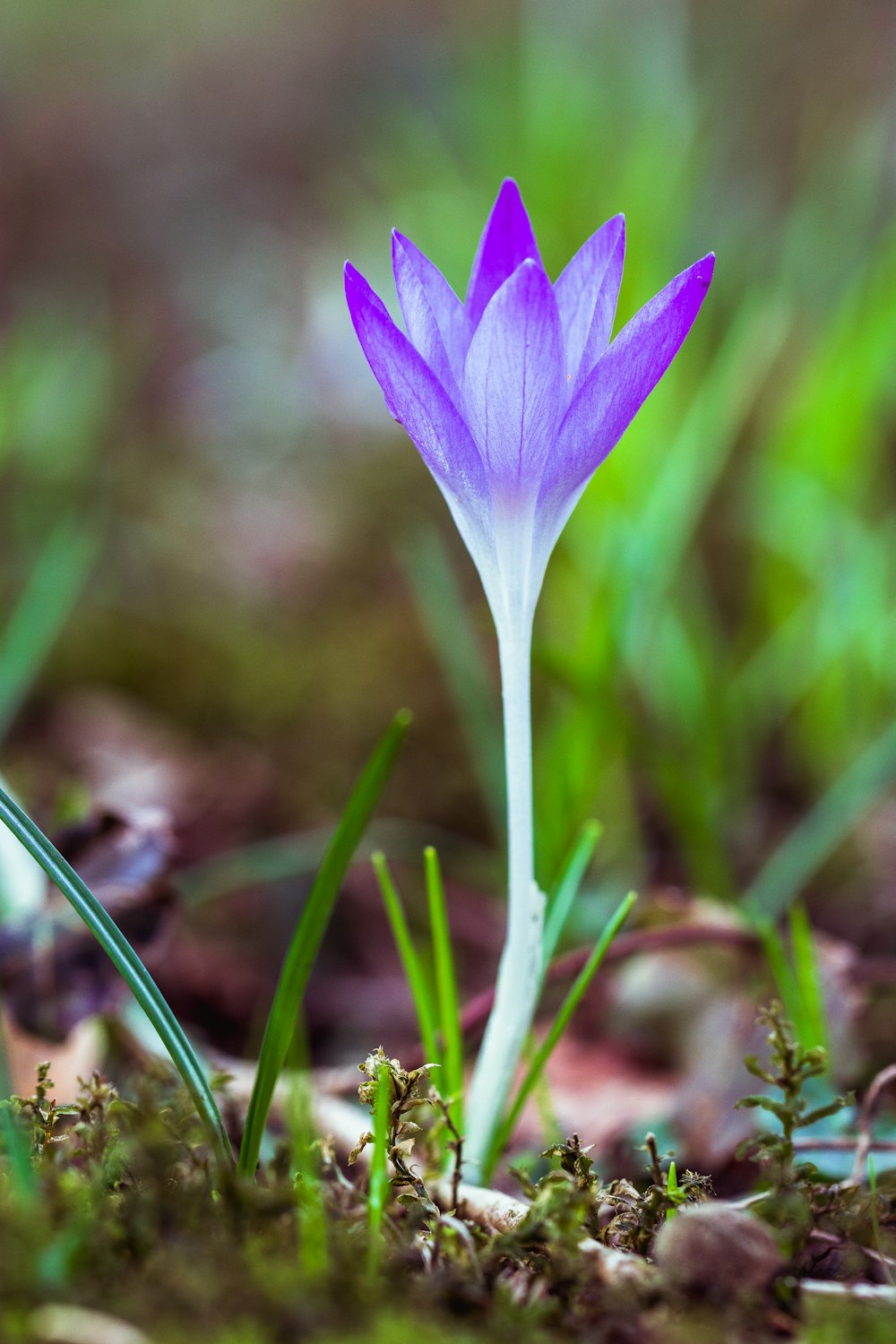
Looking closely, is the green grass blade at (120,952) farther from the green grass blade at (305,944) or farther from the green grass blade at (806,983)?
the green grass blade at (806,983)

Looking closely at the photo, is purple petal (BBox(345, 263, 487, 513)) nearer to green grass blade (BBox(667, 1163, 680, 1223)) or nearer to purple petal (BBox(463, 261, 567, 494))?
purple petal (BBox(463, 261, 567, 494))

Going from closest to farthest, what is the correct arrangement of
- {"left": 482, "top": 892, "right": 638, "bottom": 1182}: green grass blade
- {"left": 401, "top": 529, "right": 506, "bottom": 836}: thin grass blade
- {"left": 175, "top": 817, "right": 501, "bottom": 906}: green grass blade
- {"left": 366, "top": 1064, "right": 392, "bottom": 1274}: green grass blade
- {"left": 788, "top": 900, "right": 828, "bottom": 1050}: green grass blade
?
{"left": 366, "top": 1064, "right": 392, "bottom": 1274}: green grass blade, {"left": 482, "top": 892, "right": 638, "bottom": 1182}: green grass blade, {"left": 788, "top": 900, "right": 828, "bottom": 1050}: green grass blade, {"left": 175, "top": 817, "right": 501, "bottom": 906}: green grass blade, {"left": 401, "top": 529, "right": 506, "bottom": 836}: thin grass blade

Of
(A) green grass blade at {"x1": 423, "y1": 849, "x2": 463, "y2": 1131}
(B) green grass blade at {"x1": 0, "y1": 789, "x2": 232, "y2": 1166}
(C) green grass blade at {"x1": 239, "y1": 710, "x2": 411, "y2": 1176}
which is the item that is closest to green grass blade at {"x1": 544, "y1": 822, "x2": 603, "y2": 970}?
(A) green grass blade at {"x1": 423, "y1": 849, "x2": 463, "y2": 1131}

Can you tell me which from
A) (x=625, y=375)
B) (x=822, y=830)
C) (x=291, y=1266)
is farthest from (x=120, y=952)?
(x=822, y=830)

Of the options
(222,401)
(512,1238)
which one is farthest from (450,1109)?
(222,401)

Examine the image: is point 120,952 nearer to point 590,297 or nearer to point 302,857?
point 590,297

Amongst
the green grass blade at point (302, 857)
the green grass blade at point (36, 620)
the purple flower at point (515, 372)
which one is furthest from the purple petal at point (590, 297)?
the green grass blade at point (36, 620)
